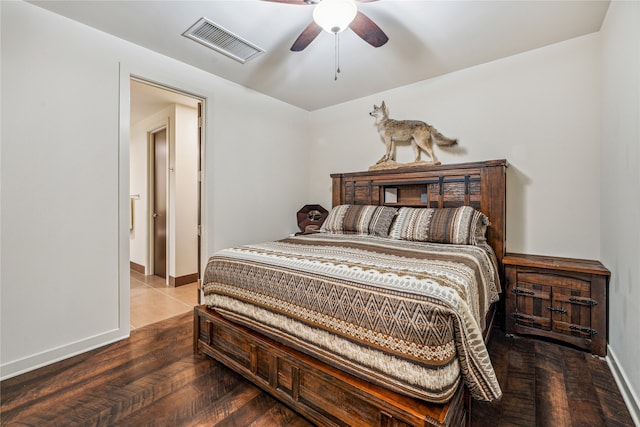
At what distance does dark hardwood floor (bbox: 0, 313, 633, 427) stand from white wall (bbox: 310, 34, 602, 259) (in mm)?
1021

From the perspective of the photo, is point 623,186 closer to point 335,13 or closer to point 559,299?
point 559,299

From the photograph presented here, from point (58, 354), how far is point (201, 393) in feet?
4.16

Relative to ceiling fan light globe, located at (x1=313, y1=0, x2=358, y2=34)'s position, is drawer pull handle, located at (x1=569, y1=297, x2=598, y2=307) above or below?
below

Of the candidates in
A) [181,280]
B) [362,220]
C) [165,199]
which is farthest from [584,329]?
[165,199]

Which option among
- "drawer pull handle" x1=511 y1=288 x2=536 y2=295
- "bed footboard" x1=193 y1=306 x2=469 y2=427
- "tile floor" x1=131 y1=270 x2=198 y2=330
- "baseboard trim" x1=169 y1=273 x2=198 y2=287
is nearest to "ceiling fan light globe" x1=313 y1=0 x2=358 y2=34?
"bed footboard" x1=193 y1=306 x2=469 y2=427

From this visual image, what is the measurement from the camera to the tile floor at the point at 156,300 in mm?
2865

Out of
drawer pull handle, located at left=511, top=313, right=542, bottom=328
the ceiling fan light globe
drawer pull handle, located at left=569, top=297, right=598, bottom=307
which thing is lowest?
drawer pull handle, located at left=511, top=313, right=542, bottom=328

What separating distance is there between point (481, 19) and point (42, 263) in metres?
3.72

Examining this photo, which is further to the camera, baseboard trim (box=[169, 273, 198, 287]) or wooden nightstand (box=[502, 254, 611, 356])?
baseboard trim (box=[169, 273, 198, 287])

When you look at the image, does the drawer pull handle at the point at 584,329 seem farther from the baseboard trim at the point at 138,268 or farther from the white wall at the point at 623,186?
the baseboard trim at the point at 138,268

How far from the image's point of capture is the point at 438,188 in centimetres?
297

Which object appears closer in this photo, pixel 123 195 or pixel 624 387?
pixel 624 387

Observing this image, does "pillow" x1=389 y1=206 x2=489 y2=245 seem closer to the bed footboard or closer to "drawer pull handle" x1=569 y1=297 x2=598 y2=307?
"drawer pull handle" x1=569 y1=297 x2=598 y2=307

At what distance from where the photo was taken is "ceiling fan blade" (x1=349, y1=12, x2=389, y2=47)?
5.89ft
